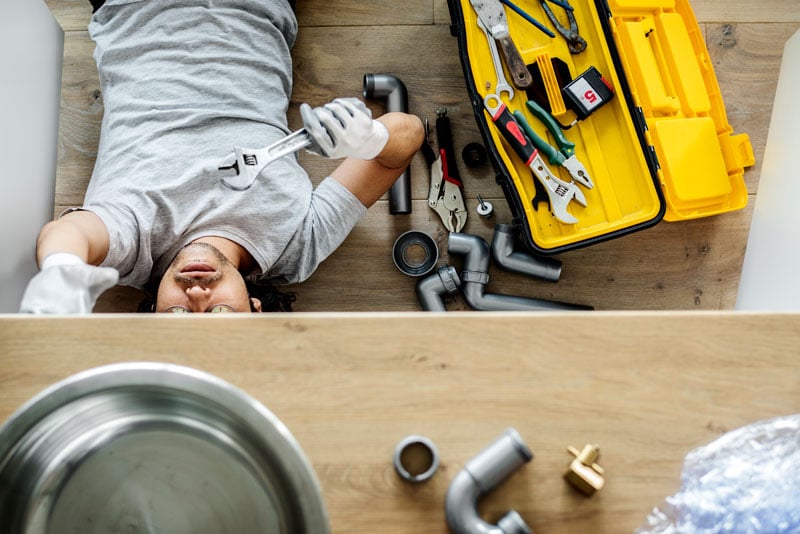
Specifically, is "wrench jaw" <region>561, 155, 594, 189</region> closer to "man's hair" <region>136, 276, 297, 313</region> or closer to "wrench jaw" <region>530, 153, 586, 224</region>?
"wrench jaw" <region>530, 153, 586, 224</region>

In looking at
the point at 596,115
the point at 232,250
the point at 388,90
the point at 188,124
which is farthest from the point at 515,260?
the point at 188,124

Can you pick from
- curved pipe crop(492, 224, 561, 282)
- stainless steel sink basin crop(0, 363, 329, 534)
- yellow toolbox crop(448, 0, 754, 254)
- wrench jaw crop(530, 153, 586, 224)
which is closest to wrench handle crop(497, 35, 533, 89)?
Answer: yellow toolbox crop(448, 0, 754, 254)

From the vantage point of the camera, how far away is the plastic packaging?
61 centimetres

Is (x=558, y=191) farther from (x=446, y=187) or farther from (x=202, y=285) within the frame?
(x=202, y=285)

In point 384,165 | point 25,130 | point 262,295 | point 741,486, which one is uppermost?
point 741,486

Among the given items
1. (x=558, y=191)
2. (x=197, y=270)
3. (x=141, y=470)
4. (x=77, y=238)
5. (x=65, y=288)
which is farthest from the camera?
(x=558, y=191)

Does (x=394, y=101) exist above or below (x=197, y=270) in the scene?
above

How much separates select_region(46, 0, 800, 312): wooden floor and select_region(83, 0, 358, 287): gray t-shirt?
118mm

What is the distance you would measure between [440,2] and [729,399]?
2.96ft

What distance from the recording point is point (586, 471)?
65 centimetres

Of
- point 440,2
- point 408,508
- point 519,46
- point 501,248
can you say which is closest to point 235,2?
point 440,2

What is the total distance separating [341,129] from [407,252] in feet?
1.06

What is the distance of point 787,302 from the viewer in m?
1.10

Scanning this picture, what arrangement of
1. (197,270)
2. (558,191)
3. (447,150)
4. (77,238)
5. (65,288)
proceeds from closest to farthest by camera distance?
1. (65,288)
2. (77,238)
3. (197,270)
4. (558,191)
5. (447,150)
